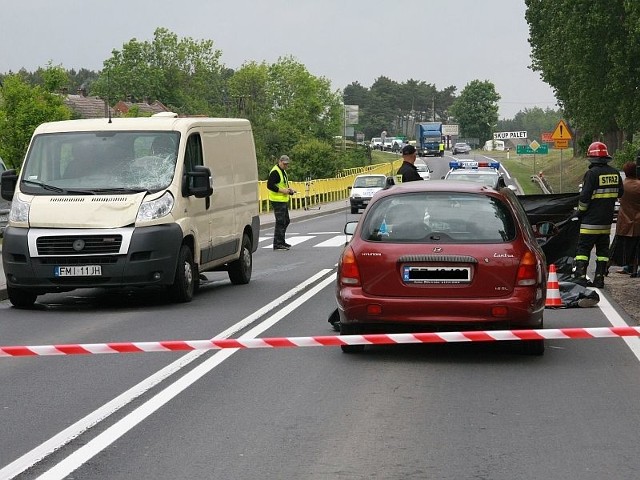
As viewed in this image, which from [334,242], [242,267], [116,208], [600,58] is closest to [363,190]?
[600,58]

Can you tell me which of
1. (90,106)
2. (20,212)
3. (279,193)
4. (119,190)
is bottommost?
(90,106)

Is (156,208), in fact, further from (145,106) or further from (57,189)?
(145,106)

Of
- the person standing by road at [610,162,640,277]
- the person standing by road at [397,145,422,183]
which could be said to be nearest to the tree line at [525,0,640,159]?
the person standing by road at [610,162,640,277]

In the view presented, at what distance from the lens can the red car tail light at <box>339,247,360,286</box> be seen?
10516 millimetres

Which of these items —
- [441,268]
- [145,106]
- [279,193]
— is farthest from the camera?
[145,106]

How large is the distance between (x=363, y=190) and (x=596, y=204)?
36945 mm

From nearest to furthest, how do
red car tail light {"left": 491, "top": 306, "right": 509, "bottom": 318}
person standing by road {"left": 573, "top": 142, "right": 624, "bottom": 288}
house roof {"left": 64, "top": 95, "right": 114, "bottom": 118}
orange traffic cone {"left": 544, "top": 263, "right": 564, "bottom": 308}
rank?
red car tail light {"left": 491, "top": 306, "right": 509, "bottom": 318} → orange traffic cone {"left": 544, "top": 263, "right": 564, "bottom": 308} → person standing by road {"left": 573, "top": 142, "right": 624, "bottom": 288} → house roof {"left": 64, "top": 95, "right": 114, "bottom": 118}

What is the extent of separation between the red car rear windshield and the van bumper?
436 cm

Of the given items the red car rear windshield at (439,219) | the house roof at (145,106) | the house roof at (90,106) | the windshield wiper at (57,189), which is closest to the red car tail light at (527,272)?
the red car rear windshield at (439,219)

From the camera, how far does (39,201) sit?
49.2ft

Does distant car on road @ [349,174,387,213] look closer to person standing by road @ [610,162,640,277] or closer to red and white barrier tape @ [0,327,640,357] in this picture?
person standing by road @ [610,162,640,277]

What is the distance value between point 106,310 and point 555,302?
5.07 m

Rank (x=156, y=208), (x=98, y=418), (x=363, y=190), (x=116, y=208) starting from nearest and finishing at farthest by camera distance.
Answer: (x=98, y=418) < (x=116, y=208) < (x=156, y=208) < (x=363, y=190)

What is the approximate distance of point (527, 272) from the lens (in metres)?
10.3
